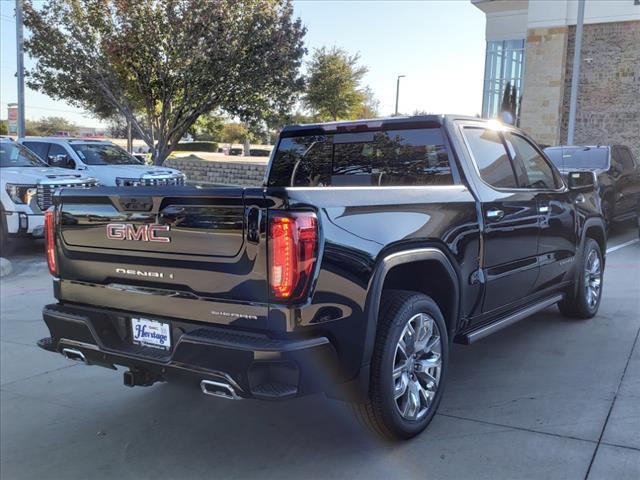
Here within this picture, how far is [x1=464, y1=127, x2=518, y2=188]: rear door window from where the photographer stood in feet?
14.6

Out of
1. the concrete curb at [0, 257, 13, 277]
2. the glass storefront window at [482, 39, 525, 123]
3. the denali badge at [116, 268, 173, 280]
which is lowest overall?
the concrete curb at [0, 257, 13, 277]

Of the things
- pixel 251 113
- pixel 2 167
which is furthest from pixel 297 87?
pixel 2 167

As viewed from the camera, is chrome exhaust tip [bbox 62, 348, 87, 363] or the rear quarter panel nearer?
the rear quarter panel

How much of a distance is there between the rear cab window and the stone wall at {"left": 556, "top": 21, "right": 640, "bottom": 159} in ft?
79.8

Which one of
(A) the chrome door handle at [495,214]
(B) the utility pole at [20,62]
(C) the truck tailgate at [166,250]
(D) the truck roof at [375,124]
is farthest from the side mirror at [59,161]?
(A) the chrome door handle at [495,214]

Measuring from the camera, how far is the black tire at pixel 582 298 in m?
5.87

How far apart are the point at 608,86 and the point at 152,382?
88.9 feet

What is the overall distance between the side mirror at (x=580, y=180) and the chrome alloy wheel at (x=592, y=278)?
2.17 feet

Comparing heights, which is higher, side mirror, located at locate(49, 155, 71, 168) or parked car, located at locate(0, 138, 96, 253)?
side mirror, located at locate(49, 155, 71, 168)

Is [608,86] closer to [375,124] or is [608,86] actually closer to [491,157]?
[491,157]

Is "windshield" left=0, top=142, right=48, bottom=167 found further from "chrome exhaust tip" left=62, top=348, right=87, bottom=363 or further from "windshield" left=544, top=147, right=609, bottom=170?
"windshield" left=544, top=147, right=609, bottom=170

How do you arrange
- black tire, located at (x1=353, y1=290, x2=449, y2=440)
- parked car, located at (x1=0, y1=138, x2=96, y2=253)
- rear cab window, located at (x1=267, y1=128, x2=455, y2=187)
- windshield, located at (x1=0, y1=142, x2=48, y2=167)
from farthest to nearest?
1. windshield, located at (x1=0, y1=142, x2=48, y2=167)
2. parked car, located at (x1=0, y1=138, x2=96, y2=253)
3. rear cab window, located at (x1=267, y1=128, x2=455, y2=187)
4. black tire, located at (x1=353, y1=290, x2=449, y2=440)


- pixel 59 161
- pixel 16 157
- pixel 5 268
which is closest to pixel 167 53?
pixel 59 161

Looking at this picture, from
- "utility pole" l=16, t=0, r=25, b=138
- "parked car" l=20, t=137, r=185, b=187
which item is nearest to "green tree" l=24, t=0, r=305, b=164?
"utility pole" l=16, t=0, r=25, b=138
